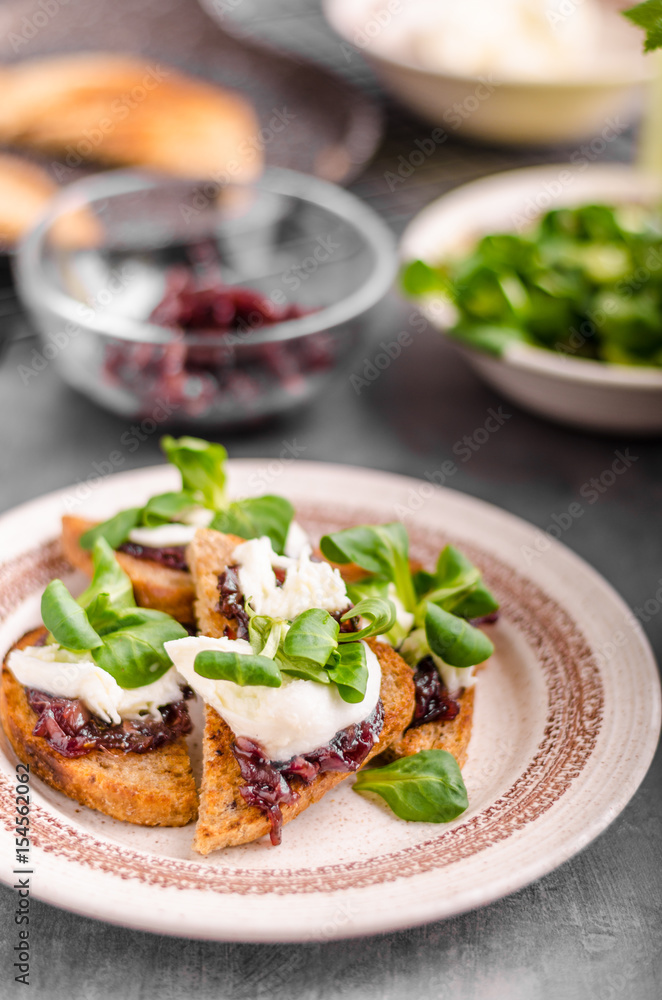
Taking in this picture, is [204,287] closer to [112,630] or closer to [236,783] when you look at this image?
[112,630]

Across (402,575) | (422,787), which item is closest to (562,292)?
(402,575)

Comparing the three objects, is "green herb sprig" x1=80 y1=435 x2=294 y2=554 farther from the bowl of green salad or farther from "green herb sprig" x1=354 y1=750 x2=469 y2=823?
the bowl of green salad

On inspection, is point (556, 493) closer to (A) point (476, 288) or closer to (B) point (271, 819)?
(A) point (476, 288)

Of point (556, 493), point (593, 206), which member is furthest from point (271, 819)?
point (593, 206)

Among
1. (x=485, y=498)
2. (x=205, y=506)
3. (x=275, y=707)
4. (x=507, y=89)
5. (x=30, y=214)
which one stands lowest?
(x=485, y=498)

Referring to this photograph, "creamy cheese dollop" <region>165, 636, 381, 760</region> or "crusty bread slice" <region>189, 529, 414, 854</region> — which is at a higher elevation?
"creamy cheese dollop" <region>165, 636, 381, 760</region>

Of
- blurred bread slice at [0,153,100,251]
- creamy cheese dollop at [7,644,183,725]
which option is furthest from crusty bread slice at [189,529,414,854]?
blurred bread slice at [0,153,100,251]
